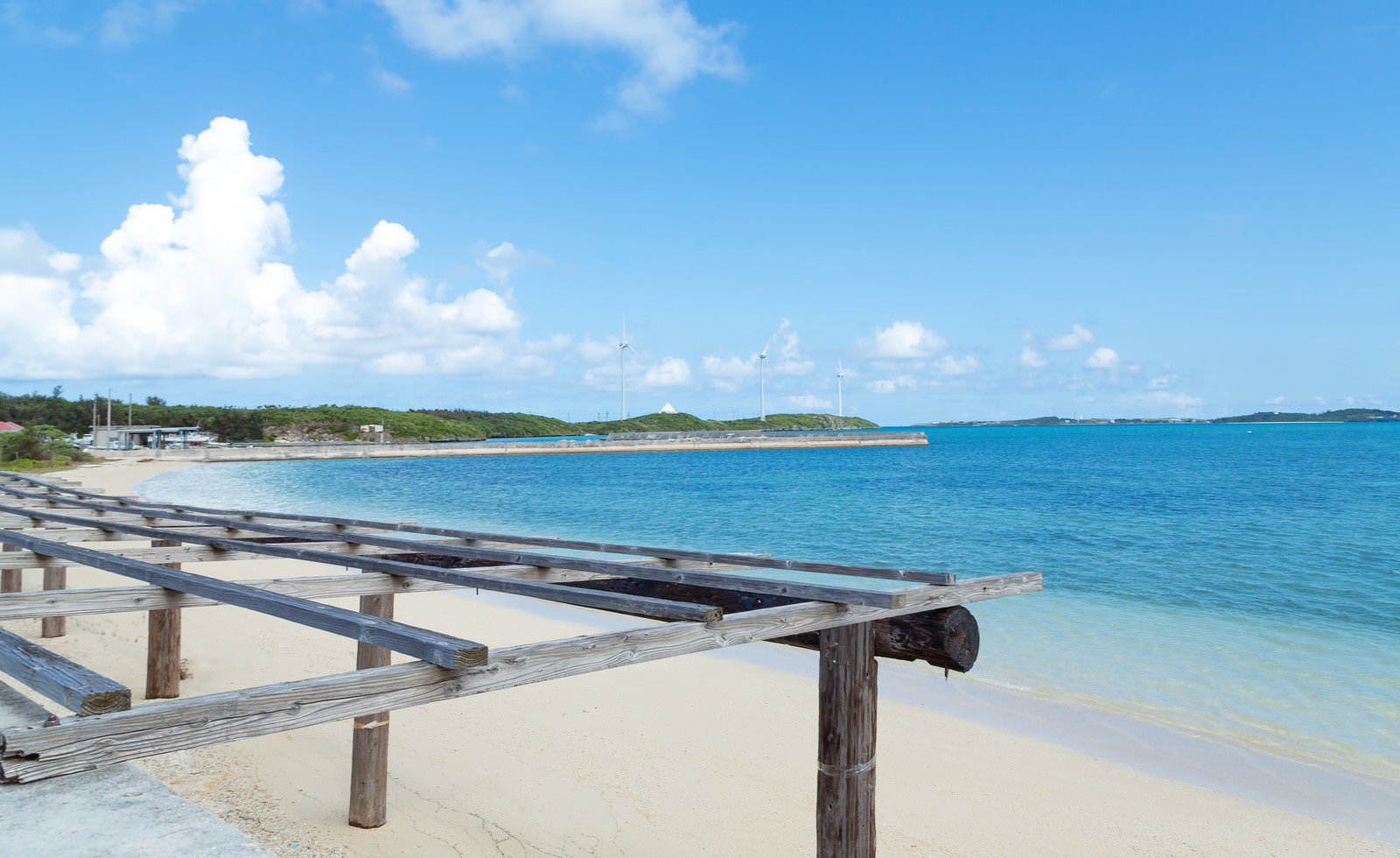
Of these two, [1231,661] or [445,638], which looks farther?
[1231,661]

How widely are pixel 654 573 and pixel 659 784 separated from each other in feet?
11.8

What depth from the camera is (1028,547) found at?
28.4 meters

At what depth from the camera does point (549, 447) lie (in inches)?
4550

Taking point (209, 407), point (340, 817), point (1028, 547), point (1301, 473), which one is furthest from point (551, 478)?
point (209, 407)

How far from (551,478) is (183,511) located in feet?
201

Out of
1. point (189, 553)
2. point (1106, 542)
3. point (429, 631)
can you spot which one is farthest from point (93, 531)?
point (1106, 542)

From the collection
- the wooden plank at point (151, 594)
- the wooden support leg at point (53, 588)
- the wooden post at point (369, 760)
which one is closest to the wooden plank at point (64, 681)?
the wooden plank at point (151, 594)

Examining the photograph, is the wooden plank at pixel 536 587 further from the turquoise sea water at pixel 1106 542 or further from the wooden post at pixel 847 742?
the turquoise sea water at pixel 1106 542

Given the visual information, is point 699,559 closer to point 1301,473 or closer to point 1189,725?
point 1189,725

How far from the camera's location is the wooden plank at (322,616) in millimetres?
2916

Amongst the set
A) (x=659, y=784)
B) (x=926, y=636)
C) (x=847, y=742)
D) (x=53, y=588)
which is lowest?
(x=659, y=784)

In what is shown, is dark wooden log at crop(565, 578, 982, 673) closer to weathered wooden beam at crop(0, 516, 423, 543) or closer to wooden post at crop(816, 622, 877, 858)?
wooden post at crop(816, 622, 877, 858)

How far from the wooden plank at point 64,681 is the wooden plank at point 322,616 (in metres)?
0.69

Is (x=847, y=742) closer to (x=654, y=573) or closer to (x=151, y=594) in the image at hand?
(x=654, y=573)
